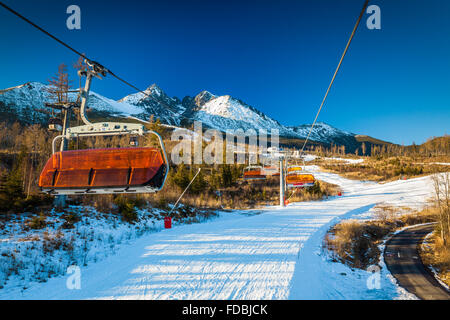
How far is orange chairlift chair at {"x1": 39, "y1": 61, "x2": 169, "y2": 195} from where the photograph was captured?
199 inches

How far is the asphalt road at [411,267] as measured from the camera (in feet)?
40.2

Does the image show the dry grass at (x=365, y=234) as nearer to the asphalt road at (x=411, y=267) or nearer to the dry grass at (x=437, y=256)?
Answer: the asphalt road at (x=411, y=267)

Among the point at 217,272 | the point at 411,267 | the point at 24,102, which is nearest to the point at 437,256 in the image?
the point at 411,267

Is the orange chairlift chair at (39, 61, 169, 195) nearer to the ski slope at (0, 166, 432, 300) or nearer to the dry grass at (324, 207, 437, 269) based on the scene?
the ski slope at (0, 166, 432, 300)

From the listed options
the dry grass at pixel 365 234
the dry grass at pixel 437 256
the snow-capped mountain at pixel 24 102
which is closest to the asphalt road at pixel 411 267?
the dry grass at pixel 437 256

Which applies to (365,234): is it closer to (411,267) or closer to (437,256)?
(411,267)

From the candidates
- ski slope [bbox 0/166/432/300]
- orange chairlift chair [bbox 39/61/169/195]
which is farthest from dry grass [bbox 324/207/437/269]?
orange chairlift chair [bbox 39/61/169/195]

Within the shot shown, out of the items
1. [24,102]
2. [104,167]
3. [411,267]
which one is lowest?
[411,267]

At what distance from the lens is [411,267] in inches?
619

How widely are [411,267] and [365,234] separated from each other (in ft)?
12.7

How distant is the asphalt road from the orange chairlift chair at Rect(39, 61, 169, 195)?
46.7 feet
